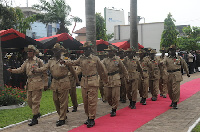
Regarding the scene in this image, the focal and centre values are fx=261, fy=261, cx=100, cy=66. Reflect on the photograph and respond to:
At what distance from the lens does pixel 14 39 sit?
1338 cm

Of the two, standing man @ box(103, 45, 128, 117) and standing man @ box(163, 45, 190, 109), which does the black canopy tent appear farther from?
standing man @ box(163, 45, 190, 109)

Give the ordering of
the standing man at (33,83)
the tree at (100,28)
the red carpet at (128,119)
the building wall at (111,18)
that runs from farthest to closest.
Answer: the building wall at (111,18) → the tree at (100,28) → the standing man at (33,83) → the red carpet at (128,119)

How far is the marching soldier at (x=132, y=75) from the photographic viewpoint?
910 cm

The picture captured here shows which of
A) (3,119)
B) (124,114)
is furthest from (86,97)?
(3,119)

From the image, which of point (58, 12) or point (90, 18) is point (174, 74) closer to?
point (90, 18)

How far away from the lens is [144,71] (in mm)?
10312

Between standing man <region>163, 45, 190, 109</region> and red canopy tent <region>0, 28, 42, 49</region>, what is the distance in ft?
23.4

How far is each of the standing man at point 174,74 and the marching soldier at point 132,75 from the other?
1080mm

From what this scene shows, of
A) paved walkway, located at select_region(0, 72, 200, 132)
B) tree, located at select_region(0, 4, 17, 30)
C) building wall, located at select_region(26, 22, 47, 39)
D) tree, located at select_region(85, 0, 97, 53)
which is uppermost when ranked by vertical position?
building wall, located at select_region(26, 22, 47, 39)

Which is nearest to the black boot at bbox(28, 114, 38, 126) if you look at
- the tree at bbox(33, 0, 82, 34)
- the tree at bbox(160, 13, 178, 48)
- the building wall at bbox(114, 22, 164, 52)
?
the tree at bbox(33, 0, 82, 34)

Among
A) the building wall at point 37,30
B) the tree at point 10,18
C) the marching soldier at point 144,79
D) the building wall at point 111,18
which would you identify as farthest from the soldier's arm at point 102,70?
the building wall at point 111,18

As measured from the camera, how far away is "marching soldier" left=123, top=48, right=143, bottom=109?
910 centimetres

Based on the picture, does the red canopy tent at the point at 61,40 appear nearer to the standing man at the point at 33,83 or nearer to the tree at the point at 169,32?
the standing man at the point at 33,83

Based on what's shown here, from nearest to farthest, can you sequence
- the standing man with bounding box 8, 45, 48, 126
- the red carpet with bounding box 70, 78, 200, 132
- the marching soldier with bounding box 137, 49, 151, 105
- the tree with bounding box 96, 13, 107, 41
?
the red carpet with bounding box 70, 78, 200, 132, the standing man with bounding box 8, 45, 48, 126, the marching soldier with bounding box 137, 49, 151, 105, the tree with bounding box 96, 13, 107, 41
